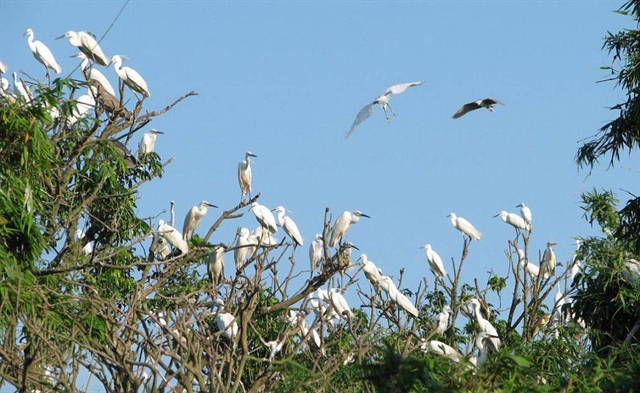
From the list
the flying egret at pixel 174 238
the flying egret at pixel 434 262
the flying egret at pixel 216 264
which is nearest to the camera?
the flying egret at pixel 174 238

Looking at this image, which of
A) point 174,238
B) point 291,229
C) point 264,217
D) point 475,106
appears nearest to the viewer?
point 475,106

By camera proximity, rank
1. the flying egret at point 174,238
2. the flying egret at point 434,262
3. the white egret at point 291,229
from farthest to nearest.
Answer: the flying egret at point 434,262, the white egret at point 291,229, the flying egret at point 174,238

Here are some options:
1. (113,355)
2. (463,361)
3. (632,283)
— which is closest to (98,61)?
(632,283)

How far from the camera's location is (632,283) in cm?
1073

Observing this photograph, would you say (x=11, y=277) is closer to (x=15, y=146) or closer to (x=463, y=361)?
(x=15, y=146)

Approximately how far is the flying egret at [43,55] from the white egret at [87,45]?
0.98 feet

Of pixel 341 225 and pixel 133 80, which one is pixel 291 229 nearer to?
pixel 341 225

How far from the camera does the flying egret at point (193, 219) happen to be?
12773 millimetres

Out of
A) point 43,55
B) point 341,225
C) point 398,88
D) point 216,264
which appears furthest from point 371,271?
point 43,55

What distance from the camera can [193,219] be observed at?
12844mm

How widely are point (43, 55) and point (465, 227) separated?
615 centimetres

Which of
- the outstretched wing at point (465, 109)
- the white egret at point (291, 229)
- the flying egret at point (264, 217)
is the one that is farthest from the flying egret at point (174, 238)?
the outstretched wing at point (465, 109)

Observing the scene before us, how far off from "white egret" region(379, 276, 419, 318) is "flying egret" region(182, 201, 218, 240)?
2.06 metres

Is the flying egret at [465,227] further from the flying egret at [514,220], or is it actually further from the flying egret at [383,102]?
the flying egret at [383,102]
